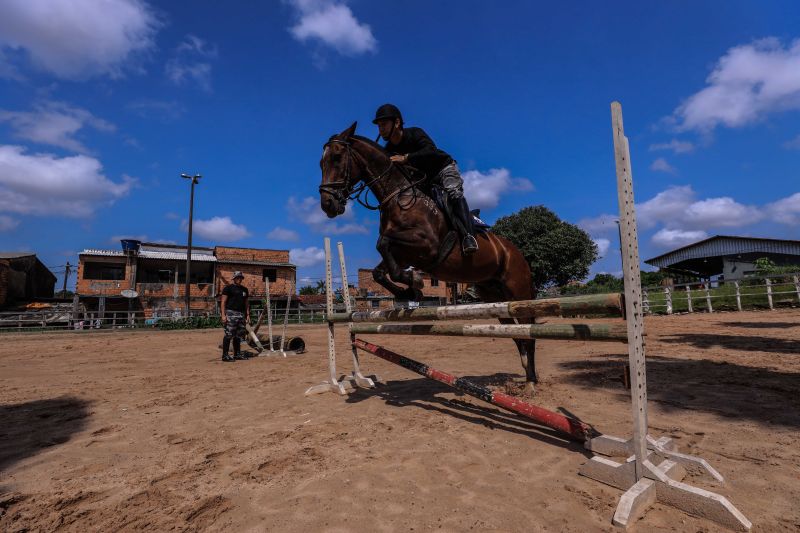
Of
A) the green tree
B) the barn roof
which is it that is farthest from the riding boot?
the barn roof

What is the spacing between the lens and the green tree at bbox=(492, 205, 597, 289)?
1374 inches

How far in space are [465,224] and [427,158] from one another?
88 cm

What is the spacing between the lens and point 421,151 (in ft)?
14.6

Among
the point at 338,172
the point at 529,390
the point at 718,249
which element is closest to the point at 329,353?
the point at 338,172

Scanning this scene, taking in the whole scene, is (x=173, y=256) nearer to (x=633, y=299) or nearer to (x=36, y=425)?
(x=36, y=425)

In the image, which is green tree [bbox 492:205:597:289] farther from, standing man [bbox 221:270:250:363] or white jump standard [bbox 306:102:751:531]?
white jump standard [bbox 306:102:751:531]

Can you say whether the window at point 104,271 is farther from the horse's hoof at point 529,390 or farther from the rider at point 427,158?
the horse's hoof at point 529,390

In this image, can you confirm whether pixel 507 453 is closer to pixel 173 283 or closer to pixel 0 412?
pixel 0 412

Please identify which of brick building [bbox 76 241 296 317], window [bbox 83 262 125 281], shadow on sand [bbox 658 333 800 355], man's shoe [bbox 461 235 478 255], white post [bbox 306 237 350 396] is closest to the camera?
man's shoe [bbox 461 235 478 255]

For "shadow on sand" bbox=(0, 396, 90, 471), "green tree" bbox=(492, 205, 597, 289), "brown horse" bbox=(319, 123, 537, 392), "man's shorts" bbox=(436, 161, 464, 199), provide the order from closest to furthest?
"shadow on sand" bbox=(0, 396, 90, 471), "brown horse" bbox=(319, 123, 537, 392), "man's shorts" bbox=(436, 161, 464, 199), "green tree" bbox=(492, 205, 597, 289)

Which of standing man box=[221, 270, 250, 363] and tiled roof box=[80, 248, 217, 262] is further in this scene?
tiled roof box=[80, 248, 217, 262]

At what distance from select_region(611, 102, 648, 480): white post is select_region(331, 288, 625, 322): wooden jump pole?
0.12 meters

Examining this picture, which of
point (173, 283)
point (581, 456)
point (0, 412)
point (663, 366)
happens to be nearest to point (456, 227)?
point (581, 456)

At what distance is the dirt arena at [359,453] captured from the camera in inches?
88.2
